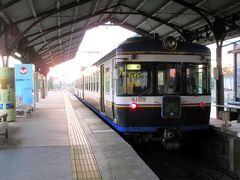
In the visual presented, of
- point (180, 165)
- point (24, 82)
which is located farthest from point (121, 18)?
point (180, 165)

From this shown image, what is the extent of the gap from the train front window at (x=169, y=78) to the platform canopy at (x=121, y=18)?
9.31ft

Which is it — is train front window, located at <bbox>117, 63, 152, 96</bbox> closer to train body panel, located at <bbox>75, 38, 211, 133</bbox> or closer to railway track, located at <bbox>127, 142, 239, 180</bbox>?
train body panel, located at <bbox>75, 38, 211, 133</bbox>

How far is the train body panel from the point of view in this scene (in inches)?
309

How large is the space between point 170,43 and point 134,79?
1224 mm

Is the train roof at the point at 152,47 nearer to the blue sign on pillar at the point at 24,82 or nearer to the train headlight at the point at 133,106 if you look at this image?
the train headlight at the point at 133,106

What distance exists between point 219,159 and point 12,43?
9.31 meters

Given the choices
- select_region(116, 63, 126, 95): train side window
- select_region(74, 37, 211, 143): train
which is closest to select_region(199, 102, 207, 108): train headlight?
select_region(74, 37, 211, 143): train

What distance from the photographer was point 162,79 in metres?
8.09

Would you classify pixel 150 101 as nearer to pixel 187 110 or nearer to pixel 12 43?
pixel 187 110

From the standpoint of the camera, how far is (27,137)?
8312mm

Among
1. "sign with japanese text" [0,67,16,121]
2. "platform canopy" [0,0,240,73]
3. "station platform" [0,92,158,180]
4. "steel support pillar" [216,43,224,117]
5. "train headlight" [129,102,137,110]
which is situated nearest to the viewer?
"station platform" [0,92,158,180]

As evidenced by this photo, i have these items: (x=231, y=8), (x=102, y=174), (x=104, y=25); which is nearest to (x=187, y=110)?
(x=102, y=174)

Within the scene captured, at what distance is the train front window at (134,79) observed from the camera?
7.85 m

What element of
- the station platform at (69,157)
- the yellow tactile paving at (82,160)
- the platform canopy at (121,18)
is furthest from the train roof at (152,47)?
the platform canopy at (121,18)
